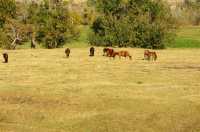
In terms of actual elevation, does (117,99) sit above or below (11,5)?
below

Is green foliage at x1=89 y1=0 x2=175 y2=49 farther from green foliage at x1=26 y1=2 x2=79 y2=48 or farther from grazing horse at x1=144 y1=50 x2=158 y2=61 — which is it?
grazing horse at x1=144 y1=50 x2=158 y2=61

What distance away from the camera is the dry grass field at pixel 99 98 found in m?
22.5

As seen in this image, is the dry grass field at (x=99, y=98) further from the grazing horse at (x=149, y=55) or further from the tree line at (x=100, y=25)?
the tree line at (x=100, y=25)

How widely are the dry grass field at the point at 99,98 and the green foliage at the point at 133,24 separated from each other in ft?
109

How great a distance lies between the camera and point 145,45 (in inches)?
3061

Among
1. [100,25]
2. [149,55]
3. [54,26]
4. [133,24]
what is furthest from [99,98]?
[100,25]

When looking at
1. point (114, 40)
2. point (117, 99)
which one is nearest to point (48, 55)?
point (114, 40)

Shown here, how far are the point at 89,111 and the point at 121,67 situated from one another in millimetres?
A: 18353

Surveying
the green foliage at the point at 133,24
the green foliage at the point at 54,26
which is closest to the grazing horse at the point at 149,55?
the green foliage at the point at 133,24

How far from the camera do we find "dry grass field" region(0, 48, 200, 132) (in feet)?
73.7

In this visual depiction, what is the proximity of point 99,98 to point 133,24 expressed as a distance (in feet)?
165

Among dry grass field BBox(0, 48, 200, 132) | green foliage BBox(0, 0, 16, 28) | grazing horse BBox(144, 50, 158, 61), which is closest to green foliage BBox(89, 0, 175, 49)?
green foliage BBox(0, 0, 16, 28)

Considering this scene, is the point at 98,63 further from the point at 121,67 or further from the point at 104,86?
the point at 104,86

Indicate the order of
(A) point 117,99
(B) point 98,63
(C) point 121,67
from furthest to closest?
(B) point 98,63 < (C) point 121,67 < (A) point 117,99
